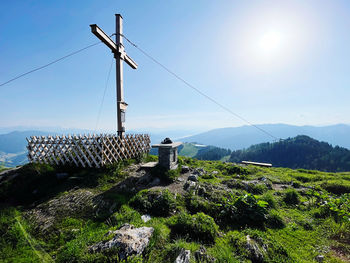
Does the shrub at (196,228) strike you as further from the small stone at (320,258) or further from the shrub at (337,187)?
the shrub at (337,187)

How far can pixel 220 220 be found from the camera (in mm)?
5355

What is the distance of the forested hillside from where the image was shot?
10075 cm

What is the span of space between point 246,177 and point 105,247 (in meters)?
9.54

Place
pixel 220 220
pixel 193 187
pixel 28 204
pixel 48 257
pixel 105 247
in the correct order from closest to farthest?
pixel 105 247, pixel 48 257, pixel 220 220, pixel 28 204, pixel 193 187

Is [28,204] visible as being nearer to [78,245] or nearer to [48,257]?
[48,257]

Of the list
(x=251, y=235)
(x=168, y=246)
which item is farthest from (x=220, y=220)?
(x=168, y=246)

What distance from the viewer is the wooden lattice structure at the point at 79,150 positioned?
836cm

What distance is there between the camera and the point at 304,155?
12769 cm

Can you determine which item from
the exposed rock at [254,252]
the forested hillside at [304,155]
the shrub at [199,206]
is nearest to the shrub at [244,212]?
the shrub at [199,206]

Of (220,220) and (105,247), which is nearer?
(105,247)

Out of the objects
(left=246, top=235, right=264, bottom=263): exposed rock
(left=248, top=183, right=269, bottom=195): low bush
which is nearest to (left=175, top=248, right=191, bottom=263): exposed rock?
(left=246, top=235, right=264, bottom=263): exposed rock

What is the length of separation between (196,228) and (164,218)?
1288mm

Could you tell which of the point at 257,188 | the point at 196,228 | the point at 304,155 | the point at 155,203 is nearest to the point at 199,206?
the point at 196,228

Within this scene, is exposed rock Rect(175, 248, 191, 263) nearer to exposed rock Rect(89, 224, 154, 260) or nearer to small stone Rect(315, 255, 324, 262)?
exposed rock Rect(89, 224, 154, 260)
